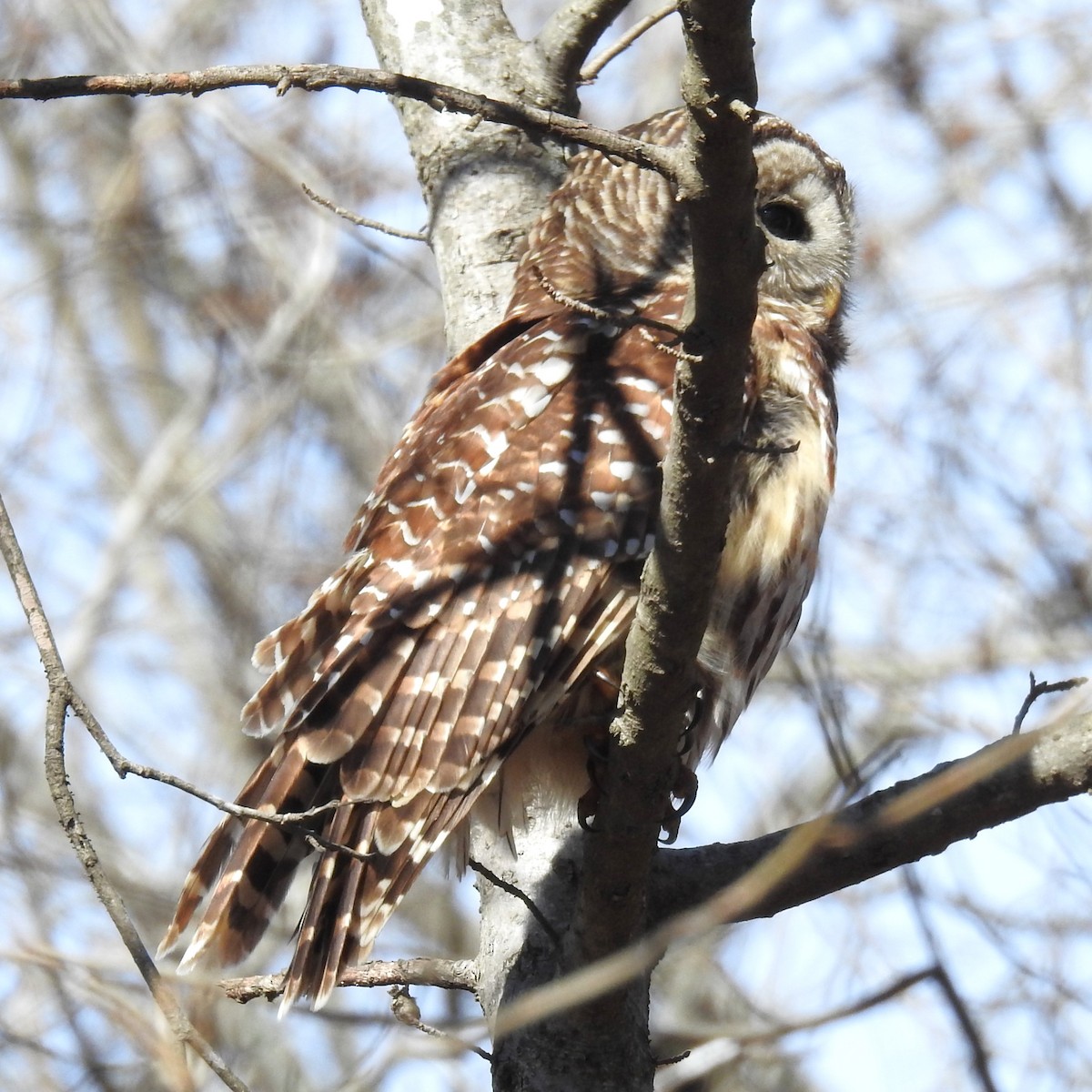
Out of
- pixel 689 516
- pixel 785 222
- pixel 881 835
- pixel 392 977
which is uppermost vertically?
pixel 785 222

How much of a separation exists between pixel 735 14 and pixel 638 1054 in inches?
82.8

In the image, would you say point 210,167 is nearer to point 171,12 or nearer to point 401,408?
point 401,408

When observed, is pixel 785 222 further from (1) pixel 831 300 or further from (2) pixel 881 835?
(2) pixel 881 835

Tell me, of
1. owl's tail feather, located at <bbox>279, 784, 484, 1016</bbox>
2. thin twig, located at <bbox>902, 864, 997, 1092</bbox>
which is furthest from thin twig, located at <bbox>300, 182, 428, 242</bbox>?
thin twig, located at <bbox>902, 864, 997, 1092</bbox>

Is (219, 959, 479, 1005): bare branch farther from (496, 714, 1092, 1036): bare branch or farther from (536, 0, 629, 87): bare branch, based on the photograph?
(536, 0, 629, 87): bare branch

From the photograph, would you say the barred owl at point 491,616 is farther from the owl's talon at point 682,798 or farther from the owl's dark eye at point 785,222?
the owl's dark eye at point 785,222

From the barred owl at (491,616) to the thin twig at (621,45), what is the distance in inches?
41.1

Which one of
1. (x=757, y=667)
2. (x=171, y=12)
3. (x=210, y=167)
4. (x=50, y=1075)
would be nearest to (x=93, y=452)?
(x=210, y=167)

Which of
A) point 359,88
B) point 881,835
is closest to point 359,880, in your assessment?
point 881,835

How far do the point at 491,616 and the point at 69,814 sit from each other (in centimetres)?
118

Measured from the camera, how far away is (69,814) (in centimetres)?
234

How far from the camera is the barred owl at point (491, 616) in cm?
322

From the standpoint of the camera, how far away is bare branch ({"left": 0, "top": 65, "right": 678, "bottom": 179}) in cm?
217

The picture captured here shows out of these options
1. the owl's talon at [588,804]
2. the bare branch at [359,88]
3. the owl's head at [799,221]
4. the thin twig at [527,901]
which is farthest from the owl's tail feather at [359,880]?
the owl's head at [799,221]
